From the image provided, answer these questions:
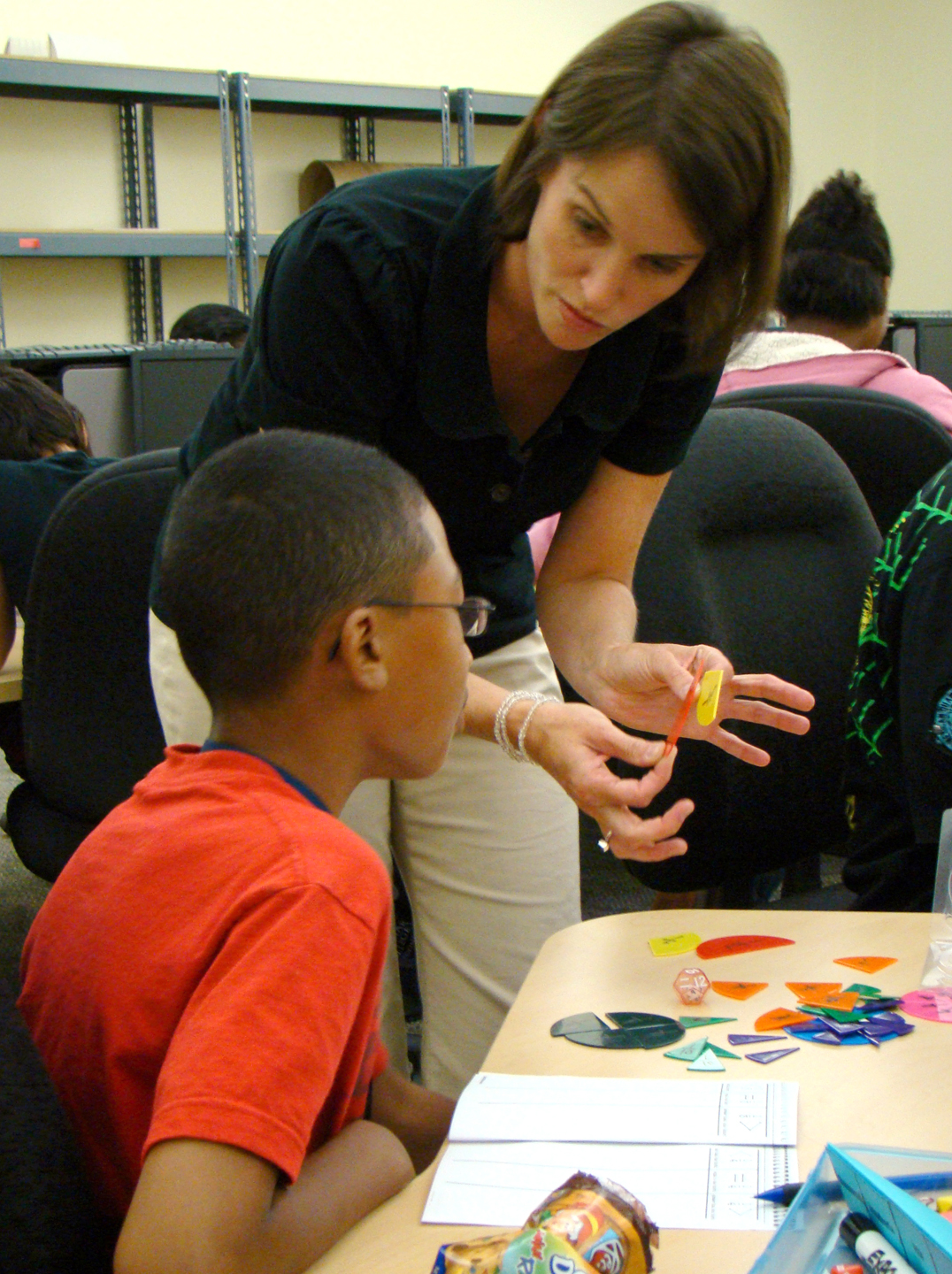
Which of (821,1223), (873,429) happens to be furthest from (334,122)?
(821,1223)

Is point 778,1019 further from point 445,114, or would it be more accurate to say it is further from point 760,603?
point 445,114

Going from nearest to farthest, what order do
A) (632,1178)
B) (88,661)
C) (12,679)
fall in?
1. (632,1178)
2. (88,661)
3. (12,679)

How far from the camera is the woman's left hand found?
121 cm

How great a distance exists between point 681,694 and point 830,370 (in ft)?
5.78

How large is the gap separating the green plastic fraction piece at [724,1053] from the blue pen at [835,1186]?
0.52 feet

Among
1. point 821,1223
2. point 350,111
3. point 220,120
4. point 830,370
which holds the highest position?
point 350,111

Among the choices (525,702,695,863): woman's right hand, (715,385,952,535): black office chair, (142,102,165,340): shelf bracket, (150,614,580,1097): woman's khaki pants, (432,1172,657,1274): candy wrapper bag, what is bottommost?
(150,614,580,1097): woman's khaki pants

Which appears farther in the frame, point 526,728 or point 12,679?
point 12,679

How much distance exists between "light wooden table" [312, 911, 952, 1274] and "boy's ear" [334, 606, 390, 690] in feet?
0.94

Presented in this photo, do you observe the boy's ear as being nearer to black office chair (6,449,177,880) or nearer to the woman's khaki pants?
the woman's khaki pants

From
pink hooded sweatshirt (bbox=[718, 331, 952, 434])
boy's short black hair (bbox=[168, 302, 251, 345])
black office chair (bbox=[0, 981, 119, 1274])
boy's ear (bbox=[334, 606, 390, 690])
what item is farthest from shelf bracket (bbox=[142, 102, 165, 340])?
black office chair (bbox=[0, 981, 119, 1274])

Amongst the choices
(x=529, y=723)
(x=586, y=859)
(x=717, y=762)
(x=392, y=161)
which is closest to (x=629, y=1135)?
(x=529, y=723)

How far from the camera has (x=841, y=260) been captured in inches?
116

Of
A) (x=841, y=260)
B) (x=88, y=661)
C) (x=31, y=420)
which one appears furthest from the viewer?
(x=841, y=260)
